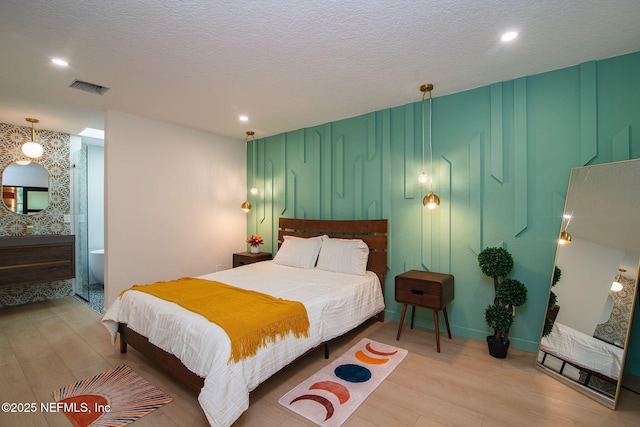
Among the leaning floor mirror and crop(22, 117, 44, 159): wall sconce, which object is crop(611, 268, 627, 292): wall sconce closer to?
the leaning floor mirror

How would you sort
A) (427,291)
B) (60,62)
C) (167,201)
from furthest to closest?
(167,201) → (427,291) → (60,62)

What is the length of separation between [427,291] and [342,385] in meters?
1.22

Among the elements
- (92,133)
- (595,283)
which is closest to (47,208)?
(92,133)

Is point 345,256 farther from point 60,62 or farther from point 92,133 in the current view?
point 92,133

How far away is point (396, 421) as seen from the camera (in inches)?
75.6

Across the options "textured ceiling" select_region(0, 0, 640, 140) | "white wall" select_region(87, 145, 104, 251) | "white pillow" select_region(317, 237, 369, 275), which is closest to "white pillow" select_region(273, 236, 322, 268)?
"white pillow" select_region(317, 237, 369, 275)

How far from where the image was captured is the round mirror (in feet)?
14.1

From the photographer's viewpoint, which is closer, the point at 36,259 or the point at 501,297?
the point at 501,297

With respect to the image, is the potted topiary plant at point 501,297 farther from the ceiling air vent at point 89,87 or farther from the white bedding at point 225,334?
the ceiling air vent at point 89,87

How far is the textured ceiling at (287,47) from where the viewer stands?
1935 millimetres

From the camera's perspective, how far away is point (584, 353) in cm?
229

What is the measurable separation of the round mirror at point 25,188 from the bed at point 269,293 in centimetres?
315

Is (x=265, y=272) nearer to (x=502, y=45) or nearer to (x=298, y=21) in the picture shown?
(x=298, y=21)

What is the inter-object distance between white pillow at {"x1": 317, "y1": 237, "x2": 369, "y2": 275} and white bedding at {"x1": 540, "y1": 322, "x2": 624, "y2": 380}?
72.9 inches
